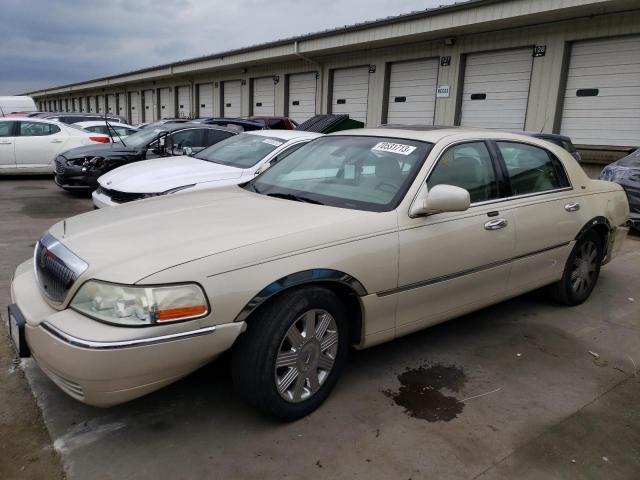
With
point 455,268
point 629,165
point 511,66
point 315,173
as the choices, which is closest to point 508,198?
point 455,268

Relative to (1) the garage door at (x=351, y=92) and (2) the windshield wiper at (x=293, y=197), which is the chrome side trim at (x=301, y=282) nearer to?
(2) the windshield wiper at (x=293, y=197)

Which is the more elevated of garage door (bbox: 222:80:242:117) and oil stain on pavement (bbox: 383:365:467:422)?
garage door (bbox: 222:80:242:117)

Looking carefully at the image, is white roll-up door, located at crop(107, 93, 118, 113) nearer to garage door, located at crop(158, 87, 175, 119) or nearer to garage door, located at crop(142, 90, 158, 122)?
garage door, located at crop(142, 90, 158, 122)

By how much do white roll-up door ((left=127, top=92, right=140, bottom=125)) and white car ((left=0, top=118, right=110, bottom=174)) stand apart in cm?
2447

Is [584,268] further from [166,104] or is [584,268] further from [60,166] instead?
[166,104]

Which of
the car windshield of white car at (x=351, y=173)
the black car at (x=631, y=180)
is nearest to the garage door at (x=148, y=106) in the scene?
the black car at (x=631, y=180)

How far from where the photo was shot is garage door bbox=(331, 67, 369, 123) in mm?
16672

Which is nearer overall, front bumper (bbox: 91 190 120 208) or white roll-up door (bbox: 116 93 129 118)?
front bumper (bbox: 91 190 120 208)

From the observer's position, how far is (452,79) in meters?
A: 13.8

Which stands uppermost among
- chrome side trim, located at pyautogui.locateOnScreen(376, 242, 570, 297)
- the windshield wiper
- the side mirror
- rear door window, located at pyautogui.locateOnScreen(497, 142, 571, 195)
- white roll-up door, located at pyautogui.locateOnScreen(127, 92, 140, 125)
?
white roll-up door, located at pyautogui.locateOnScreen(127, 92, 140, 125)

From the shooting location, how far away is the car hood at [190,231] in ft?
8.04

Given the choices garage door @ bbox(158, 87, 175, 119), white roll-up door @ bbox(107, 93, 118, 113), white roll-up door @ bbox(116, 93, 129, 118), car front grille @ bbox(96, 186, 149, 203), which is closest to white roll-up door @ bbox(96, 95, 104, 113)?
white roll-up door @ bbox(107, 93, 118, 113)

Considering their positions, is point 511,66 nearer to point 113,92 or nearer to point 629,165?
point 629,165

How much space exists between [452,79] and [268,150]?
28.6 feet
